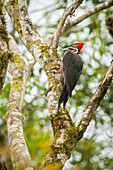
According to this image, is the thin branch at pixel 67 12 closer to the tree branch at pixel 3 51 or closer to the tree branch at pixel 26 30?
the tree branch at pixel 26 30

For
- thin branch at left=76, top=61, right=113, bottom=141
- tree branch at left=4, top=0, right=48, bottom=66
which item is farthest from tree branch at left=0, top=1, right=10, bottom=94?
thin branch at left=76, top=61, right=113, bottom=141

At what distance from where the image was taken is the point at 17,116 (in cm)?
262

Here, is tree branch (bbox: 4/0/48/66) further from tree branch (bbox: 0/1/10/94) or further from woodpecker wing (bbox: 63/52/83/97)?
woodpecker wing (bbox: 63/52/83/97)

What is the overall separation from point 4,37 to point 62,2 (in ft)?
11.6

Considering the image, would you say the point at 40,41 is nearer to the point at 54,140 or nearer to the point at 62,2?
the point at 54,140

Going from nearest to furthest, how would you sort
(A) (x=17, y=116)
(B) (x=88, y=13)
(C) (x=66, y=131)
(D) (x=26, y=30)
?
(C) (x=66, y=131) → (A) (x=17, y=116) → (D) (x=26, y=30) → (B) (x=88, y=13)

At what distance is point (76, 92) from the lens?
206 inches

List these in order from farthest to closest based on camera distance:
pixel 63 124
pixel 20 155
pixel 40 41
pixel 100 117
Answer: pixel 100 117 → pixel 40 41 → pixel 63 124 → pixel 20 155

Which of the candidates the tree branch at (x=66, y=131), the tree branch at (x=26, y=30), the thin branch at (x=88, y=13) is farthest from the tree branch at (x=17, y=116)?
the thin branch at (x=88, y=13)

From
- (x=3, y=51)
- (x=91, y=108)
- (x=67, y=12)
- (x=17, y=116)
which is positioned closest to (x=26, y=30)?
(x=67, y=12)

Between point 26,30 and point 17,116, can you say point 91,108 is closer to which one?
point 17,116

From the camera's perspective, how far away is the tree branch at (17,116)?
2.00 metres

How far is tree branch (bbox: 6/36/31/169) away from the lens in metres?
2.00

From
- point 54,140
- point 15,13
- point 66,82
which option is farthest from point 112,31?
point 54,140
